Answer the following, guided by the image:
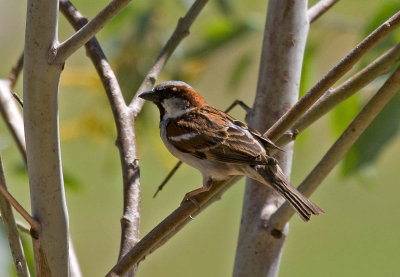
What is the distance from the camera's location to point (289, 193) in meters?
2.08

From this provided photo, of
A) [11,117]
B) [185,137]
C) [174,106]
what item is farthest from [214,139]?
[11,117]

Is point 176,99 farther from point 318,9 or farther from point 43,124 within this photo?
point 43,124

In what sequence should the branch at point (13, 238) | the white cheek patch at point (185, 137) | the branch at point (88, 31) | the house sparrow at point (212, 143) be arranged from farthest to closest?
the white cheek patch at point (185, 137) < the house sparrow at point (212, 143) < the branch at point (13, 238) < the branch at point (88, 31)

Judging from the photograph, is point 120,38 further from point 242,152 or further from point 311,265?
point 311,265

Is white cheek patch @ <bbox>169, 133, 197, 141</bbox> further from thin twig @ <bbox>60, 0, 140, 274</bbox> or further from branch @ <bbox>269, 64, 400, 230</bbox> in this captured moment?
branch @ <bbox>269, 64, 400, 230</bbox>

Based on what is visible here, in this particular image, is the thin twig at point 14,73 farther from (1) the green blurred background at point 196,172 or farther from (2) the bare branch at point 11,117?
(1) the green blurred background at point 196,172

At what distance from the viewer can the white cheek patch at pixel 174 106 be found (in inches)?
116

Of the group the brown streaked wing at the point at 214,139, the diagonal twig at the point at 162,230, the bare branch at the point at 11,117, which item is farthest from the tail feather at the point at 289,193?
the bare branch at the point at 11,117

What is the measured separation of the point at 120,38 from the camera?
308 centimetres

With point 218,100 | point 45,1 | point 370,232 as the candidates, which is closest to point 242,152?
point 45,1

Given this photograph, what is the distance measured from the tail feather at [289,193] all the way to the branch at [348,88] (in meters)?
0.21

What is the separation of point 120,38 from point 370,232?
7311mm

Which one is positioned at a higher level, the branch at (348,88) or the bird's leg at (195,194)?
the branch at (348,88)

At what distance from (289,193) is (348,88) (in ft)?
1.33
